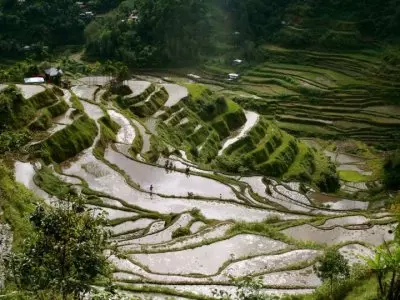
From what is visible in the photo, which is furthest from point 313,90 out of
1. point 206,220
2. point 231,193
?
point 206,220

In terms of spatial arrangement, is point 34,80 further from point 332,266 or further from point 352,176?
point 332,266

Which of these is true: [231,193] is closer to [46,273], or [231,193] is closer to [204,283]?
[204,283]

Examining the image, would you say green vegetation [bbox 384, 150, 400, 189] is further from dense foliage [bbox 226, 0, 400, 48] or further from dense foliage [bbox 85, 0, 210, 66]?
dense foliage [bbox 85, 0, 210, 66]

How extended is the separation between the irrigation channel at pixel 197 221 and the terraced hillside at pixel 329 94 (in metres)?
23.5

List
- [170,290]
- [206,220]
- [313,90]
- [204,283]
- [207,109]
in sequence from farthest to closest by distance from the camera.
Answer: [313,90] < [207,109] < [206,220] < [204,283] < [170,290]

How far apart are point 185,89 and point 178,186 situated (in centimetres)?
2328

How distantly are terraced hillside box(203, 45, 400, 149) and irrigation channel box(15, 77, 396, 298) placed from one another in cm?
2351

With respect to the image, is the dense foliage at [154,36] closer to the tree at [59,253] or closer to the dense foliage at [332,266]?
the dense foliage at [332,266]

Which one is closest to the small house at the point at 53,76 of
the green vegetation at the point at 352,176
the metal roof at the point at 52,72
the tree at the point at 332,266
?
the metal roof at the point at 52,72

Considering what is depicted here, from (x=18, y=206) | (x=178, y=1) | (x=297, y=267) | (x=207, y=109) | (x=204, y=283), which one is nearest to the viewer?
(x=204, y=283)

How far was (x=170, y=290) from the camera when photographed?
662 inches

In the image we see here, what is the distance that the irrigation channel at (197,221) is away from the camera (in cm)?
1880

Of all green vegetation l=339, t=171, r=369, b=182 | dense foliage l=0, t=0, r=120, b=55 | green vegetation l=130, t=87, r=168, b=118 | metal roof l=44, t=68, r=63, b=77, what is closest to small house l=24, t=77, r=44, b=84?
metal roof l=44, t=68, r=63, b=77

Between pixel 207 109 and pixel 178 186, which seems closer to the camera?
pixel 178 186
